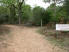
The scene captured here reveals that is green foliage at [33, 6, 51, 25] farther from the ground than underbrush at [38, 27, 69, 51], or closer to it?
farther from the ground

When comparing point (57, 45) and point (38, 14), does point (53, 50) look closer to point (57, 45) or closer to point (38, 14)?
point (57, 45)

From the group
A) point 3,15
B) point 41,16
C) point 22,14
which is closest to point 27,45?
point 41,16

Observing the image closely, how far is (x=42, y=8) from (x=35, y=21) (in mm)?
2499

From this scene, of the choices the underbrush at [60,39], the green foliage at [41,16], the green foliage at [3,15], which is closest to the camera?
the underbrush at [60,39]

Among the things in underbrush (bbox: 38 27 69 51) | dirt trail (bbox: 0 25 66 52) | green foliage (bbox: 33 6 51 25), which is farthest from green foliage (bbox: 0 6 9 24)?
dirt trail (bbox: 0 25 66 52)

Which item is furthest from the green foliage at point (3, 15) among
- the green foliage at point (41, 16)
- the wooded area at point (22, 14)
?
the green foliage at point (41, 16)

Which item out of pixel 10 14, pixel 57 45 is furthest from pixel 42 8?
pixel 57 45

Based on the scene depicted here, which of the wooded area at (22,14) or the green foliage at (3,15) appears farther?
the green foliage at (3,15)

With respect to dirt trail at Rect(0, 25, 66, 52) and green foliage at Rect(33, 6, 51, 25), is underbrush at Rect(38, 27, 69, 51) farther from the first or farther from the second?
green foliage at Rect(33, 6, 51, 25)

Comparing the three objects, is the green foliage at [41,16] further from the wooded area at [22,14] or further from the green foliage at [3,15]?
the green foliage at [3,15]

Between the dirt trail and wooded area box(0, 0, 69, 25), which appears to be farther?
wooded area box(0, 0, 69, 25)

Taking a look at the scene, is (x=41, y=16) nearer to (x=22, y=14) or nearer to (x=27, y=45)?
(x=22, y=14)

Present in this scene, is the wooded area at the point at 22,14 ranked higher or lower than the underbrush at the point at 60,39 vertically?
higher

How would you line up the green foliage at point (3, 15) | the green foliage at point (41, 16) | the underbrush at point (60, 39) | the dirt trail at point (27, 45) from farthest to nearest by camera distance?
1. the green foliage at point (3, 15)
2. the green foliage at point (41, 16)
3. the underbrush at point (60, 39)
4. the dirt trail at point (27, 45)
